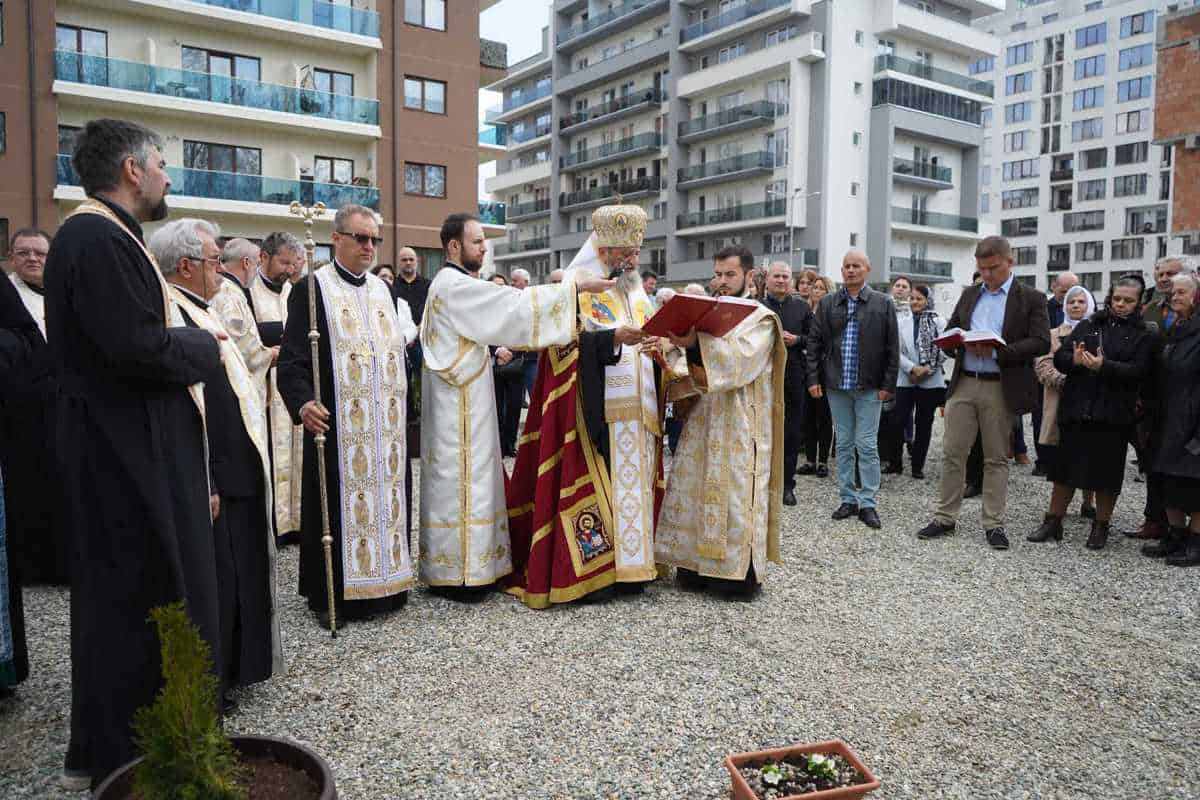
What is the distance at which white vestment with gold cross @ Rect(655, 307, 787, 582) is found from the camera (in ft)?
17.1

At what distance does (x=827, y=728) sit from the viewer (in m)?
3.64

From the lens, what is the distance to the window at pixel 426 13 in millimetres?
25719

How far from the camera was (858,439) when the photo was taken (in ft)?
24.4

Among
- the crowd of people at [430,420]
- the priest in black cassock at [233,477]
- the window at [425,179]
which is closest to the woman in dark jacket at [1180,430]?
the crowd of people at [430,420]

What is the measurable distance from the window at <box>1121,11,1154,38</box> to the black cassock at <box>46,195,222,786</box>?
7210cm

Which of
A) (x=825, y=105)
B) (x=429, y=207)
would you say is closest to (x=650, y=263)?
(x=825, y=105)

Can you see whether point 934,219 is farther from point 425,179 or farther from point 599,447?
point 599,447

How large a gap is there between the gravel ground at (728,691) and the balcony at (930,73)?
4162cm

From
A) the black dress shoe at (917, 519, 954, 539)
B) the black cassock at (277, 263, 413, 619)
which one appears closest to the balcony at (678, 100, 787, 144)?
the black dress shoe at (917, 519, 954, 539)

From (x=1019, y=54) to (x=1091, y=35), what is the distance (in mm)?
5574

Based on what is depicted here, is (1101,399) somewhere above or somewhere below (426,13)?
below

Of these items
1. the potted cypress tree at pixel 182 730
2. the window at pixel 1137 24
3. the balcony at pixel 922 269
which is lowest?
the potted cypress tree at pixel 182 730

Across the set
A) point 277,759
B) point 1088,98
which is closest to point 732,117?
point 1088,98

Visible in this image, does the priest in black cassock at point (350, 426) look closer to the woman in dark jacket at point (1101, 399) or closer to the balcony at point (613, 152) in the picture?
the woman in dark jacket at point (1101, 399)
